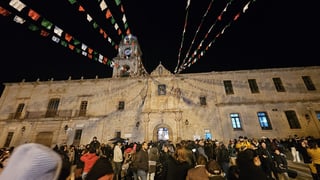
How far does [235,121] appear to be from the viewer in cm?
1605

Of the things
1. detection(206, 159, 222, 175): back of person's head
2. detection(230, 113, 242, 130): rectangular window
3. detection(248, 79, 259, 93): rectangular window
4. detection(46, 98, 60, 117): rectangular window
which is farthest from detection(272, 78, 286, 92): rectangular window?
detection(46, 98, 60, 117): rectangular window

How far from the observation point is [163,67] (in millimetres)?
19391

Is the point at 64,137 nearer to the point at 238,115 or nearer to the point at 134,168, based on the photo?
the point at 134,168

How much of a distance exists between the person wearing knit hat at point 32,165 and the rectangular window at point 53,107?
798 inches

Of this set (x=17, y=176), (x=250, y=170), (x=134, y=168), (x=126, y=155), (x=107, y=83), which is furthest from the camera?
(x=107, y=83)

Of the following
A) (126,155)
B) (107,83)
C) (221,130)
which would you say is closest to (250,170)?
(126,155)

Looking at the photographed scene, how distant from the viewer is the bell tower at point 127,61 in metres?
25.9

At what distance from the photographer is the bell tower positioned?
25.9 m

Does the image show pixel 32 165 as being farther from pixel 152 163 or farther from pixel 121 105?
pixel 121 105

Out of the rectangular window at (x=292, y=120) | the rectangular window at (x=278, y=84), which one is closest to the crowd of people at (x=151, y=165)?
the rectangular window at (x=292, y=120)

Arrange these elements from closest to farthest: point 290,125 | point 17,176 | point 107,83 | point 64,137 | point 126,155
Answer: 1. point 17,176
2. point 126,155
3. point 290,125
4. point 64,137
5. point 107,83

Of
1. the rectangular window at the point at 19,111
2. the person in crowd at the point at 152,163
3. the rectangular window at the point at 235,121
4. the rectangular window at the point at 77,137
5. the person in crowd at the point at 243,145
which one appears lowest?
the person in crowd at the point at 152,163

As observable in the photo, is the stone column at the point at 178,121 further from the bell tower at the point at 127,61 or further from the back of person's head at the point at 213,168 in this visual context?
the back of person's head at the point at 213,168

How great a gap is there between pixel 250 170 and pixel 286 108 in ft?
57.0
